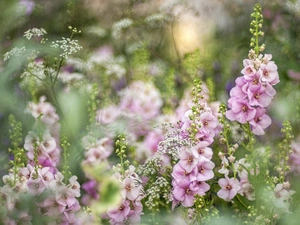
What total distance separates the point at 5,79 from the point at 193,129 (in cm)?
30

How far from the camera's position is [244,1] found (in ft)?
7.39

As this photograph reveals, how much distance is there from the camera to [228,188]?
39.8 inches

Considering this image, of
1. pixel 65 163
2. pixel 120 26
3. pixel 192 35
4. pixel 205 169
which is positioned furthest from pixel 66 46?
pixel 192 35

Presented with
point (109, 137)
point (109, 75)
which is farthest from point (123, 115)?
point (109, 75)

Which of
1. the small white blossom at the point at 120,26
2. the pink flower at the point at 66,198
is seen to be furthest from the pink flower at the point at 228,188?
the small white blossom at the point at 120,26

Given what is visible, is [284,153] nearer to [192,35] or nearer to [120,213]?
[120,213]

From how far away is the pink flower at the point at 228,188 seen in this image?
3.30 feet

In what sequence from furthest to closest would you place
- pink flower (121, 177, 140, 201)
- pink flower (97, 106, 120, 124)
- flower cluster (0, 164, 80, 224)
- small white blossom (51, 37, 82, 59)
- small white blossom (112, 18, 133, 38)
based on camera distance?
small white blossom (112, 18, 133, 38) < pink flower (97, 106, 120, 124) < small white blossom (51, 37, 82, 59) < pink flower (121, 177, 140, 201) < flower cluster (0, 164, 80, 224)

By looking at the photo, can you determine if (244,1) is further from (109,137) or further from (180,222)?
(180,222)

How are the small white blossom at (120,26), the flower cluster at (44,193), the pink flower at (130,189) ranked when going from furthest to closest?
the small white blossom at (120,26) < the pink flower at (130,189) < the flower cluster at (44,193)

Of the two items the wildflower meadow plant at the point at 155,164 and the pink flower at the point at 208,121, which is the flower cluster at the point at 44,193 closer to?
the wildflower meadow plant at the point at 155,164

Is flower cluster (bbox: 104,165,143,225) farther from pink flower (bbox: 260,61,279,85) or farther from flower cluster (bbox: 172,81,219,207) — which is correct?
pink flower (bbox: 260,61,279,85)

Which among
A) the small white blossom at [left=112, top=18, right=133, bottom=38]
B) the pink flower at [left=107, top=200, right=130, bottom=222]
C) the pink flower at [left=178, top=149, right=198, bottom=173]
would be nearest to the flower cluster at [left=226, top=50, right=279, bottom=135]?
the pink flower at [left=178, top=149, right=198, bottom=173]

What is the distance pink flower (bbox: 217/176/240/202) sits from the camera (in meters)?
1.00
